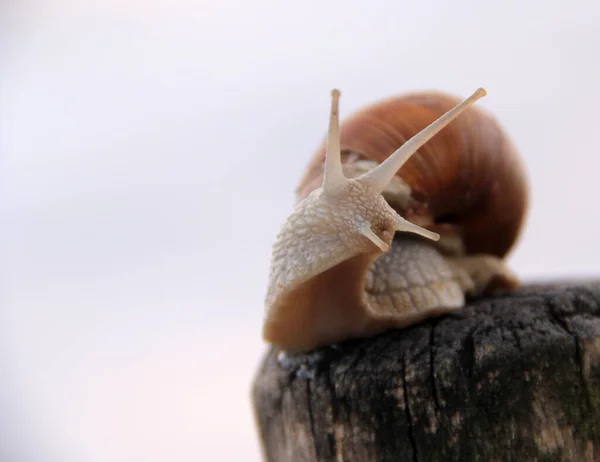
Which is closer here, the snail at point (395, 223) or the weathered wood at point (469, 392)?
the weathered wood at point (469, 392)

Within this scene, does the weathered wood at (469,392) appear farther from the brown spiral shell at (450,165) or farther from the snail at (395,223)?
the brown spiral shell at (450,165)

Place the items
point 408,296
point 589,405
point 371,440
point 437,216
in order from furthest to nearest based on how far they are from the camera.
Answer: point 437,216
point 408,296
point 371,440
point 589,405

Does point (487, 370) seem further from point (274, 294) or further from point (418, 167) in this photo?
point (418, 167)

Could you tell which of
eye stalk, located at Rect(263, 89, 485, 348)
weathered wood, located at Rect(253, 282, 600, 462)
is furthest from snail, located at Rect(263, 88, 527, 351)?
weathered wood, located at Rect(253, 282, 600, 462)

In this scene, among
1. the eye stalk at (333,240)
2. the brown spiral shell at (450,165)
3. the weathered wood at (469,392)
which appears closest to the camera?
the weathered wood at (469,392)

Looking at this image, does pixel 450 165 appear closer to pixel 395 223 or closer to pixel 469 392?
pixel 395 223

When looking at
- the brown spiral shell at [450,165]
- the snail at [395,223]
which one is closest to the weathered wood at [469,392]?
the snail at [395,223]

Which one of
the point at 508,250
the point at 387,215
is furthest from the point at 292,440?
the point at 508,250
